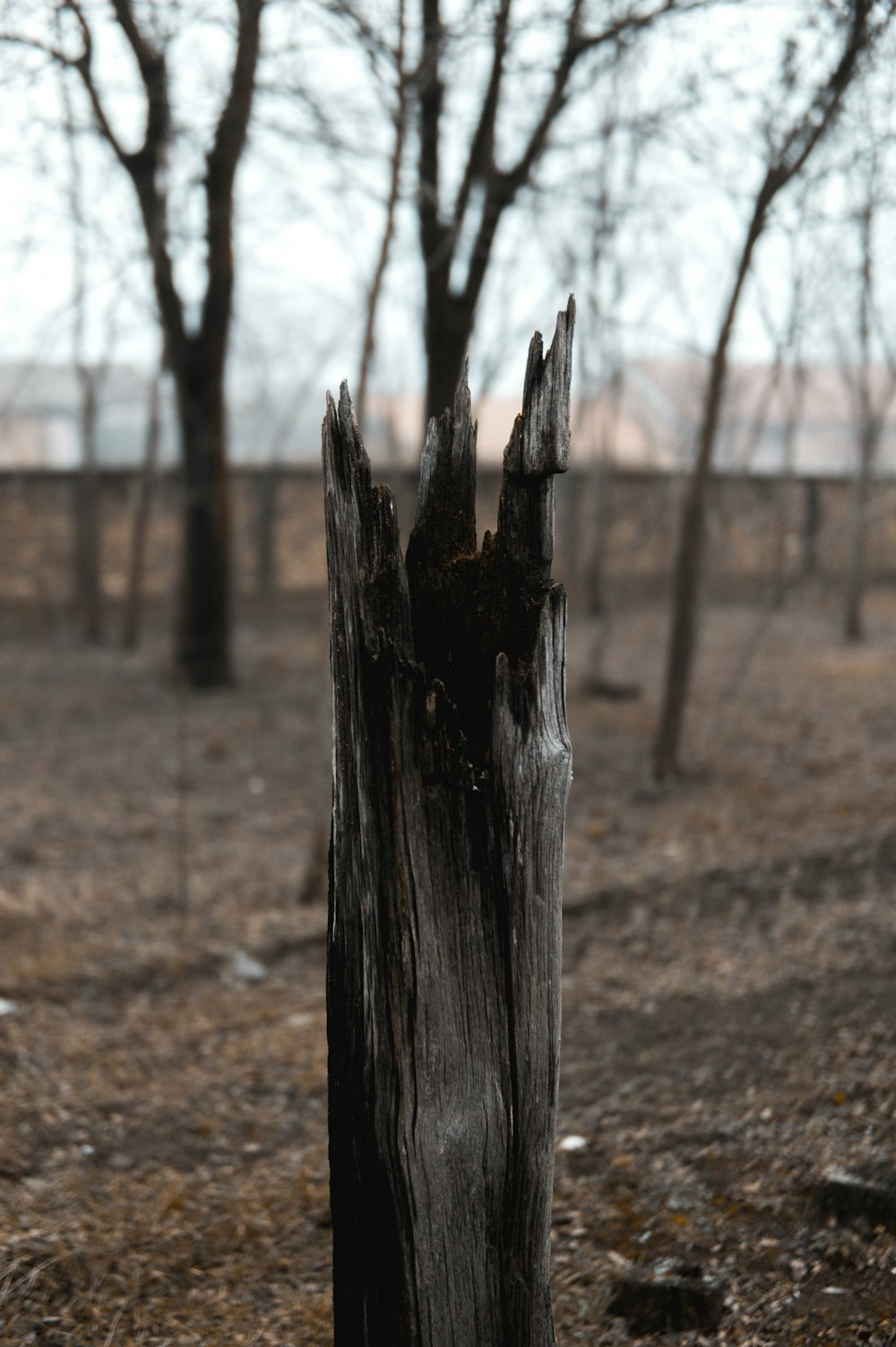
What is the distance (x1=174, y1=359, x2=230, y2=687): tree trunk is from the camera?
A: 12.0 metres

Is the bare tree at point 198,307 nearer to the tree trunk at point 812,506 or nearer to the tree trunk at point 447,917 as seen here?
the tree trunk at point 447,917

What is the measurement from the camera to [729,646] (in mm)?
16016

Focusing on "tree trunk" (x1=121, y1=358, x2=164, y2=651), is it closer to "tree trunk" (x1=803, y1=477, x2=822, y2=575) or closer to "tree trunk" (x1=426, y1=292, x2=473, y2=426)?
"tree trunk" (x1=426, y1=292, x2=473, y2=426)

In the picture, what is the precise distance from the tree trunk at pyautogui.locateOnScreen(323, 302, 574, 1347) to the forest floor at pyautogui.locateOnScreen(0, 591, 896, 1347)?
2.28 ft

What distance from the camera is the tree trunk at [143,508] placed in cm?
1251

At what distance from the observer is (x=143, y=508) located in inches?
523

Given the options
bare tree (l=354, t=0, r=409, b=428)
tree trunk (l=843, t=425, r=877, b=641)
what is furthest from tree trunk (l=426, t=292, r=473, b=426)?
tree trunk (l=843, t=425, r=877, b=641)

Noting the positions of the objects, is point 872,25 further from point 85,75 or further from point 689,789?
point 689,789

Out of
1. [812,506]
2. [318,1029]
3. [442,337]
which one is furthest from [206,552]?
[812,506]

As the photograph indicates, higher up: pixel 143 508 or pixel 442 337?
pixel 442 337

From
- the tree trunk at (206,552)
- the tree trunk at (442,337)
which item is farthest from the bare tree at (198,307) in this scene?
the tree trunk at (442,337)

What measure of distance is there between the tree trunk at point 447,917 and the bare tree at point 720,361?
4.13 m

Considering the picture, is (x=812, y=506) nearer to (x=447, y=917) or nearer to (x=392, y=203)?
(x=392, y=203)

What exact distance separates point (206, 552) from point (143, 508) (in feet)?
4.37
